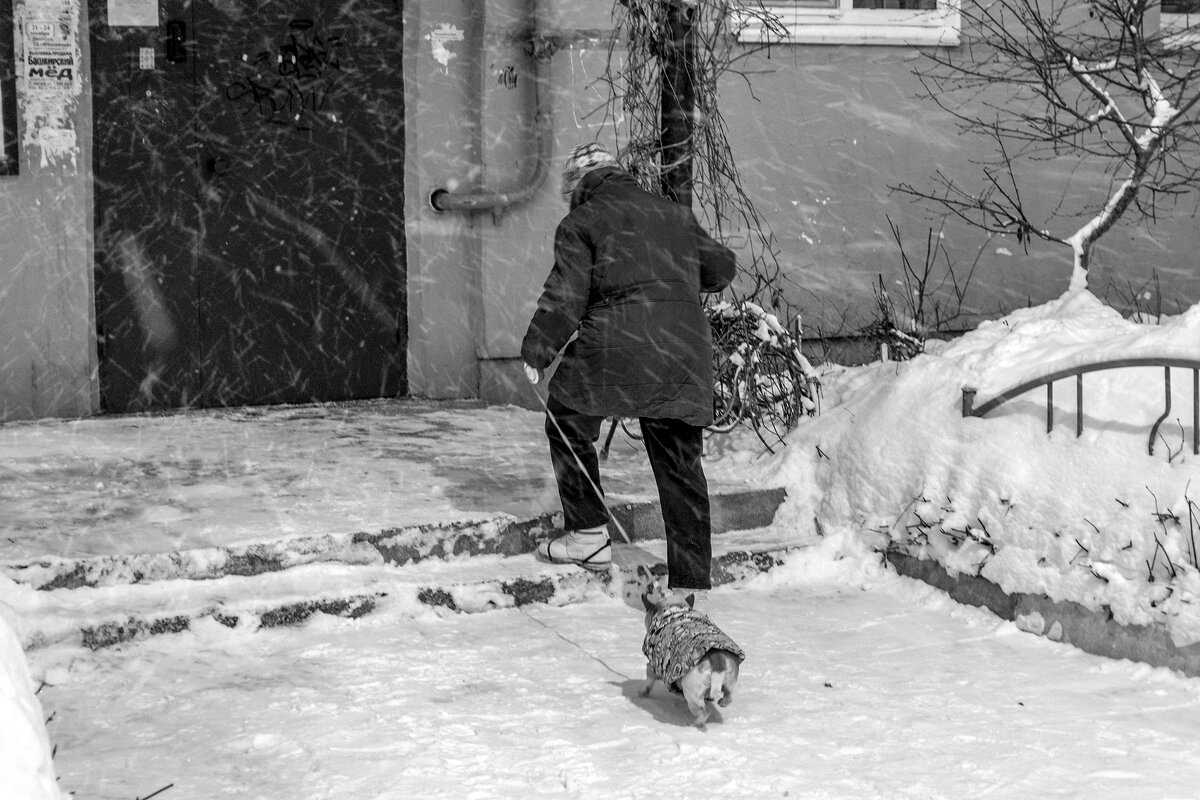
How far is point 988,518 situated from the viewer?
5.63 m

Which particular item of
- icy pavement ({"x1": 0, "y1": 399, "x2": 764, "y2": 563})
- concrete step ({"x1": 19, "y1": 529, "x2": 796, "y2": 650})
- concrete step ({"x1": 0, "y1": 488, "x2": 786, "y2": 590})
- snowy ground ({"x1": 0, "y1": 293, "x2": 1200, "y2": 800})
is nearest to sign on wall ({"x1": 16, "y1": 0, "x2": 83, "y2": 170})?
icy pavement ({"x1": 0, "y1": 399, "x2": 764, "y2": 563})

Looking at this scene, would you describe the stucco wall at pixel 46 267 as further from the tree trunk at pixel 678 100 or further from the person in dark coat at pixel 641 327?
the person in dark coat at pixel 641 327

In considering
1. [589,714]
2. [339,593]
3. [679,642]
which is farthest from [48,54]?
[679,642]

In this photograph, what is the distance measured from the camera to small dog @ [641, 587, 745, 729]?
13.5ft

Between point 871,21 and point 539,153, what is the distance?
2.40 meters

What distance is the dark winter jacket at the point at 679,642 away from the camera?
13.5 ft

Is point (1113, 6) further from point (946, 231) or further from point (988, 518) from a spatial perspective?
point (988, 518)

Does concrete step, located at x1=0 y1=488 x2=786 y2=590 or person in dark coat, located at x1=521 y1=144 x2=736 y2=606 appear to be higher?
person in dark coat, located at x1=521 y1=144 x2=736 y2=606

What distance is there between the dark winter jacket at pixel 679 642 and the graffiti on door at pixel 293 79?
4.93 m

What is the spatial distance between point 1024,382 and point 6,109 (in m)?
5.59

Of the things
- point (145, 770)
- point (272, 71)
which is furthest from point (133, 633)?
point (272, 71)

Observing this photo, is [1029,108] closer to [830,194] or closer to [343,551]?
[830,194]

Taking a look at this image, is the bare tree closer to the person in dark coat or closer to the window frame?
the window frame

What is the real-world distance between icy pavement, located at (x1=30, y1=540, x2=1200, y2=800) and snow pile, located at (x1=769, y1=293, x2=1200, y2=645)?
0.31m
